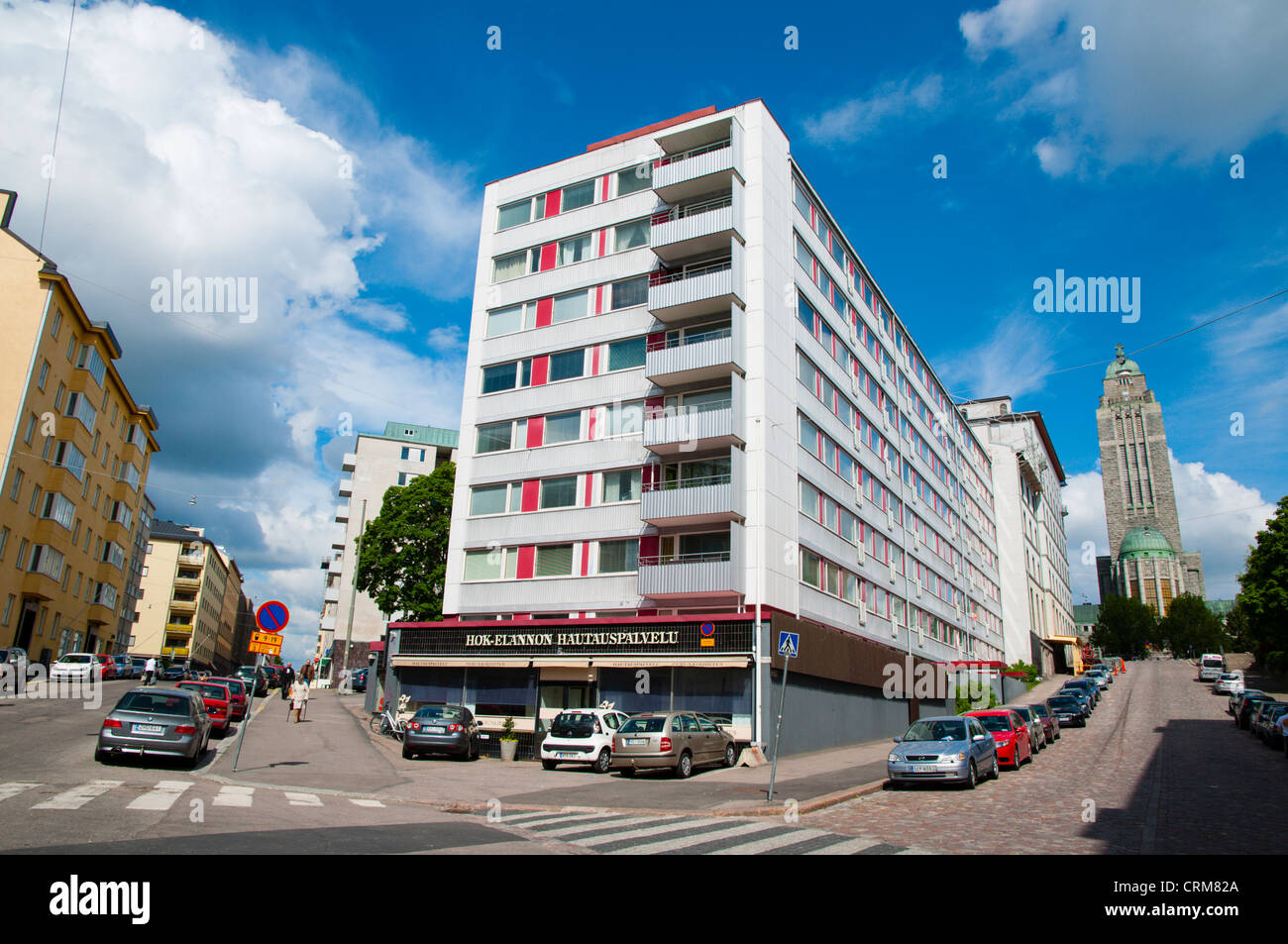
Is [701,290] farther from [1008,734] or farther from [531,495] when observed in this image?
[1008,734]

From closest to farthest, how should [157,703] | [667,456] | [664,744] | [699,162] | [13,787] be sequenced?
[13,787] < [157,703] < [664,744] < [667,456] < [699,162]

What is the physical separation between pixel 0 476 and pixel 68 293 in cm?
1191

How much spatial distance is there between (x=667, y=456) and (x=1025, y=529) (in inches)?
2552

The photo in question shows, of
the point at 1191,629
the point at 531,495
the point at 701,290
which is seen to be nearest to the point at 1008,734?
the point at 701,290

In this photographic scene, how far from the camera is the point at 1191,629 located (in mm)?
126375

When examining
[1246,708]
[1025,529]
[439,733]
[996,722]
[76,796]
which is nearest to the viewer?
[76,796]

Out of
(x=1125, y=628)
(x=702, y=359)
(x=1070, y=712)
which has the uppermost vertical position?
(x=702, y=359)

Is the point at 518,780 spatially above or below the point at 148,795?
below

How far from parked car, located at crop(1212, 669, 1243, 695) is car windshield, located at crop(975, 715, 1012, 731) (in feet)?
130

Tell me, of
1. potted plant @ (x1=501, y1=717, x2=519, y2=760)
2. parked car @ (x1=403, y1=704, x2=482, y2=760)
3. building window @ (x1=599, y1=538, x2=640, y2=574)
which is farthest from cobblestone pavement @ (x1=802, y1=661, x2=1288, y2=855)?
building window @ (x1=599, y1=538, x2=640, y2=574)
